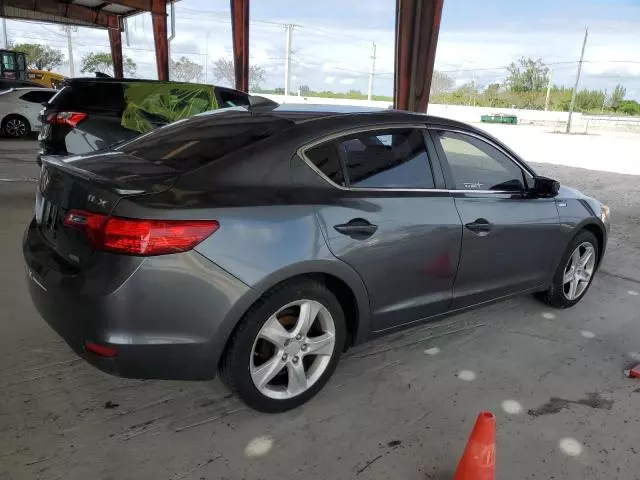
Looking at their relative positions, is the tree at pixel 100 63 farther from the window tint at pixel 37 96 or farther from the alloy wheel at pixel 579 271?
the alloy wheel at pixel 579 271

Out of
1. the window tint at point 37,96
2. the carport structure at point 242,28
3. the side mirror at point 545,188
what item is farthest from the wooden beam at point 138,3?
the side mirror at point 545,188

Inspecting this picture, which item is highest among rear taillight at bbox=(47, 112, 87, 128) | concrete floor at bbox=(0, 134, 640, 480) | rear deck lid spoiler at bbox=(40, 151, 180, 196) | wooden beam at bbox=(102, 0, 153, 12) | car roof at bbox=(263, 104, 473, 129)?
wooden beam at bbox=(102, 0, 153, 12)

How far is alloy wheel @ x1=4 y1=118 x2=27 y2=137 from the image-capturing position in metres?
14.3

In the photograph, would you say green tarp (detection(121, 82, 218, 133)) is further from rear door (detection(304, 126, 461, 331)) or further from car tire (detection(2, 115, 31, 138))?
car tire (detection(2, 115, 31, 138))

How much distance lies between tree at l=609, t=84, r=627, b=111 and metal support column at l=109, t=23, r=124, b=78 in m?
73.3

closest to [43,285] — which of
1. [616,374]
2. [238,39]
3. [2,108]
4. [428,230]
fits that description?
[428,230]

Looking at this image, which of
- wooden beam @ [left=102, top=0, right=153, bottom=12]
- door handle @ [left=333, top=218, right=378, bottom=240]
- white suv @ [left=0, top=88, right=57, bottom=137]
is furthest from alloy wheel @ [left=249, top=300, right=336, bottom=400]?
wooden beam @ [left=102, top=0, right=153, bottom=12]

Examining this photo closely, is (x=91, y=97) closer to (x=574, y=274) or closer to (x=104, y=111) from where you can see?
(x=104, y=111)

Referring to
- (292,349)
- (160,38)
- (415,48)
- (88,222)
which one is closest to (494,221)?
(292,349)

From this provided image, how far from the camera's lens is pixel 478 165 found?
363 centimetres

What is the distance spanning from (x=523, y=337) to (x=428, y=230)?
4.58 feet

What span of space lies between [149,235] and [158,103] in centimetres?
585

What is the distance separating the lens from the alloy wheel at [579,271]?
4.23 meters

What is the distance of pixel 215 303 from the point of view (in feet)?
7.50
